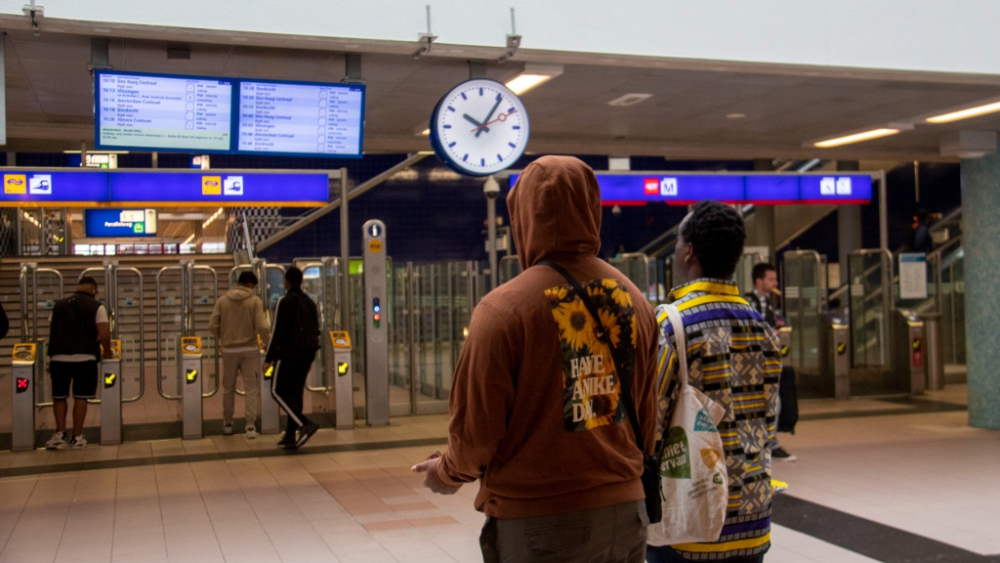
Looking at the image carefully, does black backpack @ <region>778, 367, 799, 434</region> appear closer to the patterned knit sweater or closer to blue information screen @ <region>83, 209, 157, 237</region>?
the patterned knit sweater

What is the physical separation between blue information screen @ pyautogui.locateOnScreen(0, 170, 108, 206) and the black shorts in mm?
1554

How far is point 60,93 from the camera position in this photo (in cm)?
723

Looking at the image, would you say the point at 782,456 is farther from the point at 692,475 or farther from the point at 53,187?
the point at 53,187

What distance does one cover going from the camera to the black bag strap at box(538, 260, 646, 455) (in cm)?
220

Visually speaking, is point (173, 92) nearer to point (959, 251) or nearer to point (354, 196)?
point (959, 251)

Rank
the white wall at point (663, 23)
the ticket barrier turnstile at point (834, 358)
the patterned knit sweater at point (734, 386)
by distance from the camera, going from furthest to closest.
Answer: the ticket barrier turnstile at point (834, 358) → the white wall at point (663, 23) → the patterned knit sweater at point (734, 386)

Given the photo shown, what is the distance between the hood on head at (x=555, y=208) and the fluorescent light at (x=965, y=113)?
711cm

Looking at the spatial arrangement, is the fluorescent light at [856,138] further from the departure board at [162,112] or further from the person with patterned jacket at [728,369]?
the person with patterned jacket at [728,369]

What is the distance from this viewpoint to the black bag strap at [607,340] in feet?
7.21

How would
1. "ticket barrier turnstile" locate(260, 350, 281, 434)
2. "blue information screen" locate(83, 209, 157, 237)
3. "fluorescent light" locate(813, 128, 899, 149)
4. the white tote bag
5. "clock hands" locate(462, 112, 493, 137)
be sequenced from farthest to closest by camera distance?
"blue information screen" locate(83, 209, 157, 237)
"ticket barrier turnstile" locate(260, 350, 281, 434)
"fluorescent light" locate(813, 128, 899, 149)
"clock hands" locate(462, 112, 493, 137)
the white tote bag

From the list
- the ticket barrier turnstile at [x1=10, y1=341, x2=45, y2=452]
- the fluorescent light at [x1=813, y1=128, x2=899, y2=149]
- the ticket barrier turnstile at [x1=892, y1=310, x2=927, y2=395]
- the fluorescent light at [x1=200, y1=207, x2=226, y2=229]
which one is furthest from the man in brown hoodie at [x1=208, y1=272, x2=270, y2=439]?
the fluorescent light at [x1=200, y1=207, x2=226, y2=229]

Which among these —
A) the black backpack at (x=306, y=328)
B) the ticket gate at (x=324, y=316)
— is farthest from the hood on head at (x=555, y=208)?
the ticket gate at (x=324, y=316)

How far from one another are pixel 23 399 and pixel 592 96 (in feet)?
20.3

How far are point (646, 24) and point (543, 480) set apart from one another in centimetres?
501
